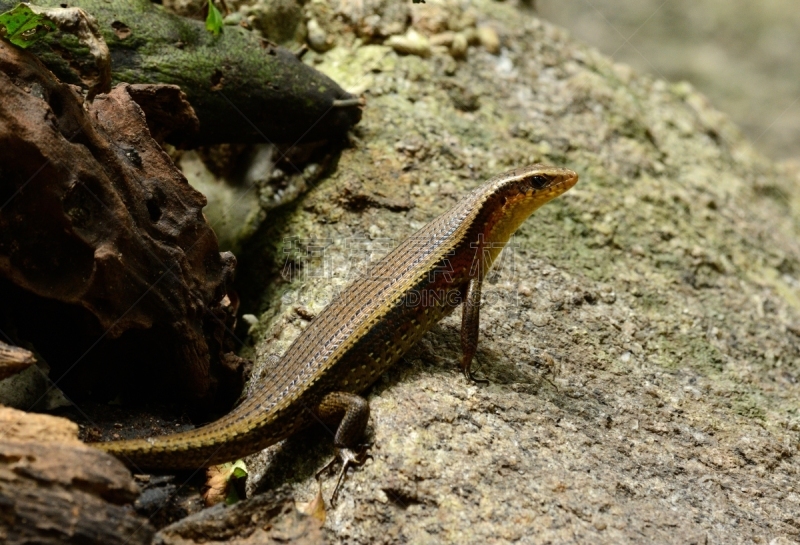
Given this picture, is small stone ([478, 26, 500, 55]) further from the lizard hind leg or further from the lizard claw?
the lizard claw

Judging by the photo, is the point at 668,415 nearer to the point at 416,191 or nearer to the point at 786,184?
the point at 416,191

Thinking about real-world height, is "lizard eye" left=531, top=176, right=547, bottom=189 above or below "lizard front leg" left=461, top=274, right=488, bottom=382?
above

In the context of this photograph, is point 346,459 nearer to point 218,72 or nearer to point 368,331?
point 368,331

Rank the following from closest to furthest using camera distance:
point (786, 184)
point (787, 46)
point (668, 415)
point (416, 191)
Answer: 1. point (668, 415)
2. point (416, 191)
3. point (786, 184)
4. point (787, 46)

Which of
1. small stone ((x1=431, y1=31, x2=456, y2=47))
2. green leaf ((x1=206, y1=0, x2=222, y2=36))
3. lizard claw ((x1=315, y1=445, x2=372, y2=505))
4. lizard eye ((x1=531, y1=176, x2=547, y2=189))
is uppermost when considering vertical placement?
small stone ((x1=431, y1=31, x2=456, y2=47))

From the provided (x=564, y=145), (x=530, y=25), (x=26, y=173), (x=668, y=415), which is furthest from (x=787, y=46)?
(x=26, y=173)

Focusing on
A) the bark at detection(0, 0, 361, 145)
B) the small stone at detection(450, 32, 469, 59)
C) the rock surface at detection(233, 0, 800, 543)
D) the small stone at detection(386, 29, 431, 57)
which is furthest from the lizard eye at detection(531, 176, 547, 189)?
the small stone at detection(450, 32, 469, 59)

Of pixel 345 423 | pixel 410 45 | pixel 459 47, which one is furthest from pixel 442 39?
pixel 345 423
